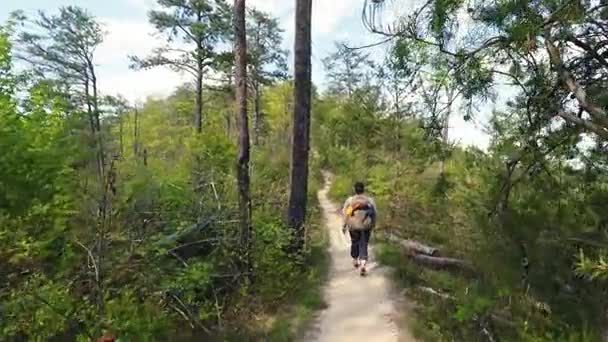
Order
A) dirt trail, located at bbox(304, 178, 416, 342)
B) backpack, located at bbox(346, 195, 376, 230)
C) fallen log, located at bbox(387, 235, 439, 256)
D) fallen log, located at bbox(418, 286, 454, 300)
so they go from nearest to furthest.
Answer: dirt trail, located at bbox(304, 178, 416, 342) → fallen log, located at bbox(418, 286, 454, 300) → backpack, located at bbox(346, 195, 376, 230) → fallen log, located at bbox(387, 235, 439, 256)

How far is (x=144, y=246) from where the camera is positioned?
235 inches

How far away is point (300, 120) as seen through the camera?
30.7ft

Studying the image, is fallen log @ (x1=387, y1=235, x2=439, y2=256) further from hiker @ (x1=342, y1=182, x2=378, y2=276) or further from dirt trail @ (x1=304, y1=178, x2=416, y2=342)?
hiker @ (x1=342, y1=182, x2=378, y2=276)

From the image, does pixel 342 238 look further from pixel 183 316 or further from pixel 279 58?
pixel 279 58

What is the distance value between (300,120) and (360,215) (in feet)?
6.53

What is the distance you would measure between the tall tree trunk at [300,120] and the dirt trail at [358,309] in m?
1.09

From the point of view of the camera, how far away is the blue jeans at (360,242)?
9055 millimetres

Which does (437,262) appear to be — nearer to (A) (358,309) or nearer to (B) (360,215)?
(B) (360,215)

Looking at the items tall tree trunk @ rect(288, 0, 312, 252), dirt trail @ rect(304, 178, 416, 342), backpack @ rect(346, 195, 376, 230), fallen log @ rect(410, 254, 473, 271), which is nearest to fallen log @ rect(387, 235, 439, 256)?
fallen log @ rect(410, 254, 473, 271)

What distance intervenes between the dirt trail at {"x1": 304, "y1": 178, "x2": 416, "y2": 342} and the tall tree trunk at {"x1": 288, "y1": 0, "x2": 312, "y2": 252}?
42.8 inches

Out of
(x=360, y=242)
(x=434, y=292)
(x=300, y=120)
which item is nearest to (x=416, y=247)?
(x=360, y=242)

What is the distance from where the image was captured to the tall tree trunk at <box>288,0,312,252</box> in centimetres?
910

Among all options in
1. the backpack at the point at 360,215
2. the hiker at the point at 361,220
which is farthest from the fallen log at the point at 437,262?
the backpack at the point at 360,215

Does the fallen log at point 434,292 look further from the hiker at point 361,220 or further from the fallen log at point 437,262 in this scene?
the hiker at point 361,220
